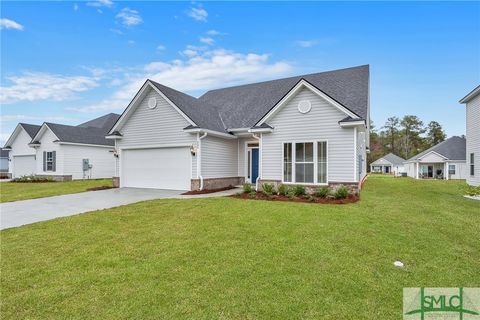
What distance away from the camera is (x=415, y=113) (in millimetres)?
67000

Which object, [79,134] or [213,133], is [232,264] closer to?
[213,133]

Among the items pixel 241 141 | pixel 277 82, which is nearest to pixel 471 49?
pixel 277 82

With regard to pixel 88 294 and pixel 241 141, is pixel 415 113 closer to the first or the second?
pixel 241 141

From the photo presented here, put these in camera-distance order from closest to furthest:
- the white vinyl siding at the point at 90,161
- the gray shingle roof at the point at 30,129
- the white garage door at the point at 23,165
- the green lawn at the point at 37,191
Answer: the green lawn at the point at 37,191 < the white vinyl siding at the point at 90,161 < the gray shingle roof at the point at 30,129 < the white garage door at the point at 23,165

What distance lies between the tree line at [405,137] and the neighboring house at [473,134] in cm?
5402

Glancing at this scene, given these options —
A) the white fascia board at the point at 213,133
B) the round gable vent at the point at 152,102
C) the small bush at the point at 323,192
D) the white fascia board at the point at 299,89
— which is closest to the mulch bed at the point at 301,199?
the small bush at the point at 323,192

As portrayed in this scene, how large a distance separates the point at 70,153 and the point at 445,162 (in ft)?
144

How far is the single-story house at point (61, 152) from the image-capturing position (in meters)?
22.8

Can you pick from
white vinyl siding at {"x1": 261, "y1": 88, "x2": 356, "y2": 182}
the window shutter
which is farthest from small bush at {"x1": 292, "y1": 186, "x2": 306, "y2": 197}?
the window shutter

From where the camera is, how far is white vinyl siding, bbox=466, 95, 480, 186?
14.9 metres

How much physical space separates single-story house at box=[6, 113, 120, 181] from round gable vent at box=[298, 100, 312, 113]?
58.7 ft

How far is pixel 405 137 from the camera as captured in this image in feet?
227

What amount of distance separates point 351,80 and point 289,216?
11550 mm

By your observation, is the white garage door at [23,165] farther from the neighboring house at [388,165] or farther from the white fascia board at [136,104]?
the neighboring house at [388,165]
